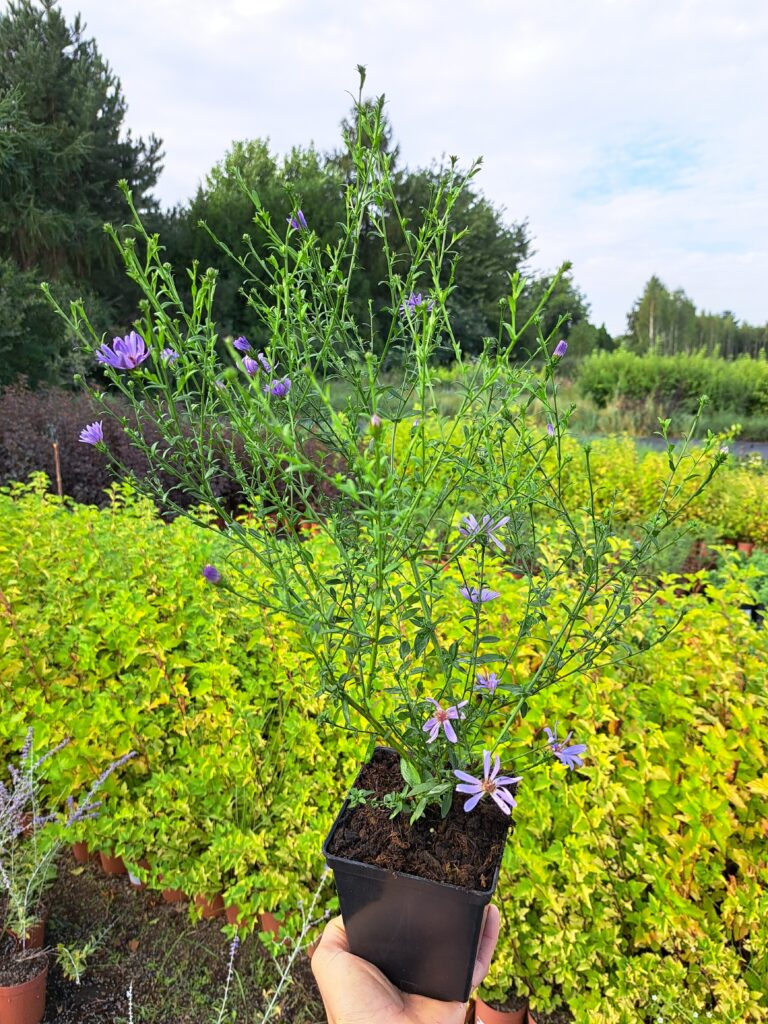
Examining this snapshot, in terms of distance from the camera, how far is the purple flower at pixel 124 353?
80 centimetres

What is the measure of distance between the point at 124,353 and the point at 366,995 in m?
0.95

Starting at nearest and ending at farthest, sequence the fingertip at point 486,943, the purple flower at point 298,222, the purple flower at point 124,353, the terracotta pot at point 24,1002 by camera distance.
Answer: the purple flower at point 124,353
the purple flower at point 298,222
the fingertip at point 486,943
the terracotta pot at point 24,1002

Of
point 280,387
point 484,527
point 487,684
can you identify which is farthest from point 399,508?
point 487,684

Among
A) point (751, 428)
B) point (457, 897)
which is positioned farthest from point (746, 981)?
point (751, 428)

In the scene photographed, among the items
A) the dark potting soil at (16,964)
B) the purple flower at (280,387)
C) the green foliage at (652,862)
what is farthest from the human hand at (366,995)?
Result: the dark potting soil at (16,964)

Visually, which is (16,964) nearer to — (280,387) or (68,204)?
(280,387)

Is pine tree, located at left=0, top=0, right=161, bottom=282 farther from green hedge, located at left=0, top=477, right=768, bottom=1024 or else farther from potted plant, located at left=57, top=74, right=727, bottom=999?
potted plant, located at left=57, top=74, right=727, bottom=999

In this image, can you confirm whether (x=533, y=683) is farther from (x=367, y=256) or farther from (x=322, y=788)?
(x=367, y=256)

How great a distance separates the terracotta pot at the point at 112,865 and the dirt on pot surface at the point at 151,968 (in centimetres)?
3

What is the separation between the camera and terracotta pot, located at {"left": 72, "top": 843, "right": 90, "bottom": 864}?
222 centimetres

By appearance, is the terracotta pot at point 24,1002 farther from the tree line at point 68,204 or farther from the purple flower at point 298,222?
the tree line at point 68,204

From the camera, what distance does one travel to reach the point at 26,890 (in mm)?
1794

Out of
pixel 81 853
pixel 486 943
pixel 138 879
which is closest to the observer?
pixel 486 943

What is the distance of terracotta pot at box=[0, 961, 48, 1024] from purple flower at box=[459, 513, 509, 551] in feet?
5.86
